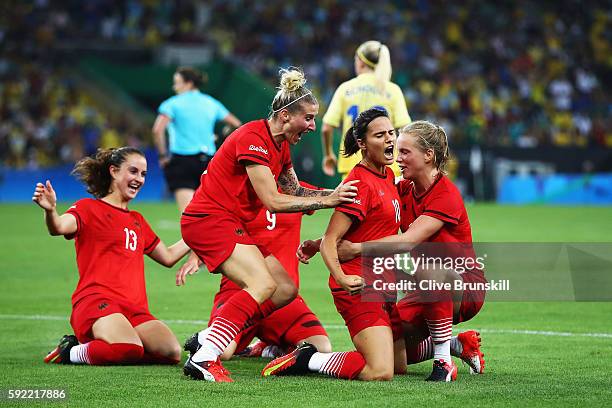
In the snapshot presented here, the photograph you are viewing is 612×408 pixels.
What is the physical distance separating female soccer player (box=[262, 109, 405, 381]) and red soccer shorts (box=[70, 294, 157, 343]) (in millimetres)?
1149

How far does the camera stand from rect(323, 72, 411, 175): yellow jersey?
10.1m

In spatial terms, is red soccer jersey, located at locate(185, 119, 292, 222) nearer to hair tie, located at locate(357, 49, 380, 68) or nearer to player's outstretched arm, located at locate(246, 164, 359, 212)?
player's outstretched arm, located at locate(246, 164, 359, 212)

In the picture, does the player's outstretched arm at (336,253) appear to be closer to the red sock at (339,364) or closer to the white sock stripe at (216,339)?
the red sock at (339,364)

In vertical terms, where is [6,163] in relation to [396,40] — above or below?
below

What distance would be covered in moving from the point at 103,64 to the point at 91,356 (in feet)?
83.3

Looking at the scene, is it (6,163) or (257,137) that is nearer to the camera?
(257,137)

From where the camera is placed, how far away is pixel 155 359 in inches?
272

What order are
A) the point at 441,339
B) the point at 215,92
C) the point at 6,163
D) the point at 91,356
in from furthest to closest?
the point at 215,92
the point at 6,163
the point at 91,356
the point at 441,339

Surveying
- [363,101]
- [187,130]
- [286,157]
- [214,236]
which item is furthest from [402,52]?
[214,236]

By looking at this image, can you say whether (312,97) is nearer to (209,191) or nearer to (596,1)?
(209,191)

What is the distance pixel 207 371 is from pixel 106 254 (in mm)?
1481

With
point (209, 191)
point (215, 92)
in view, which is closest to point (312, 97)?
point (209, 191)

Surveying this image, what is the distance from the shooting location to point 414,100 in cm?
3105

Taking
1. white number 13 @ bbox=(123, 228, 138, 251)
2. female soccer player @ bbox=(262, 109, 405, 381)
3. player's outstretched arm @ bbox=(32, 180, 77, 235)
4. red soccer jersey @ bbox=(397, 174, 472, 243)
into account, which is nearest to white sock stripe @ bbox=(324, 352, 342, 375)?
female soccer player @ bbox=(262, 109, 405, 381)
